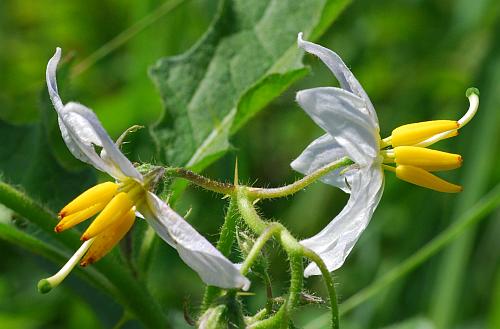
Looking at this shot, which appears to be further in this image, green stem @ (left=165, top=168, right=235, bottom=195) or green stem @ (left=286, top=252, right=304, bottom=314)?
green stem @ (left=165, top=168, right=235, bottom=195)

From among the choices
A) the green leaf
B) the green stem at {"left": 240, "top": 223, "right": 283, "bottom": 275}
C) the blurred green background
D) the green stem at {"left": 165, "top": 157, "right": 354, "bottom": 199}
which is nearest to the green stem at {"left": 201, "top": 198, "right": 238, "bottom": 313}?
the green stem at {"left": 165, "top": 157, "right": 354, "bottom": 199}

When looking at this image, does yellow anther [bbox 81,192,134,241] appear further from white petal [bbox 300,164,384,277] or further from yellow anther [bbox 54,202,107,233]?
white petal [bbox 300,164,384,277]

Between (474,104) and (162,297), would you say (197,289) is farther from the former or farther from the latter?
(474,104)

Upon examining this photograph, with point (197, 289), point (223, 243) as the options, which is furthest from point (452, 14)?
point (223, 243)

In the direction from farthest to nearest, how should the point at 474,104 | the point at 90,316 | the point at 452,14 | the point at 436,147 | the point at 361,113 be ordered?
1. the point at 452,14
2. the point at 436,147
3. the point at 90,316
4. the point at 474,104
5. the point at 361,113

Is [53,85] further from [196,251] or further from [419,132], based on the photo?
[419,132]

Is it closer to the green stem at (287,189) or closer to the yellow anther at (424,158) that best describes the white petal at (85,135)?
the green stem at (287,189)
